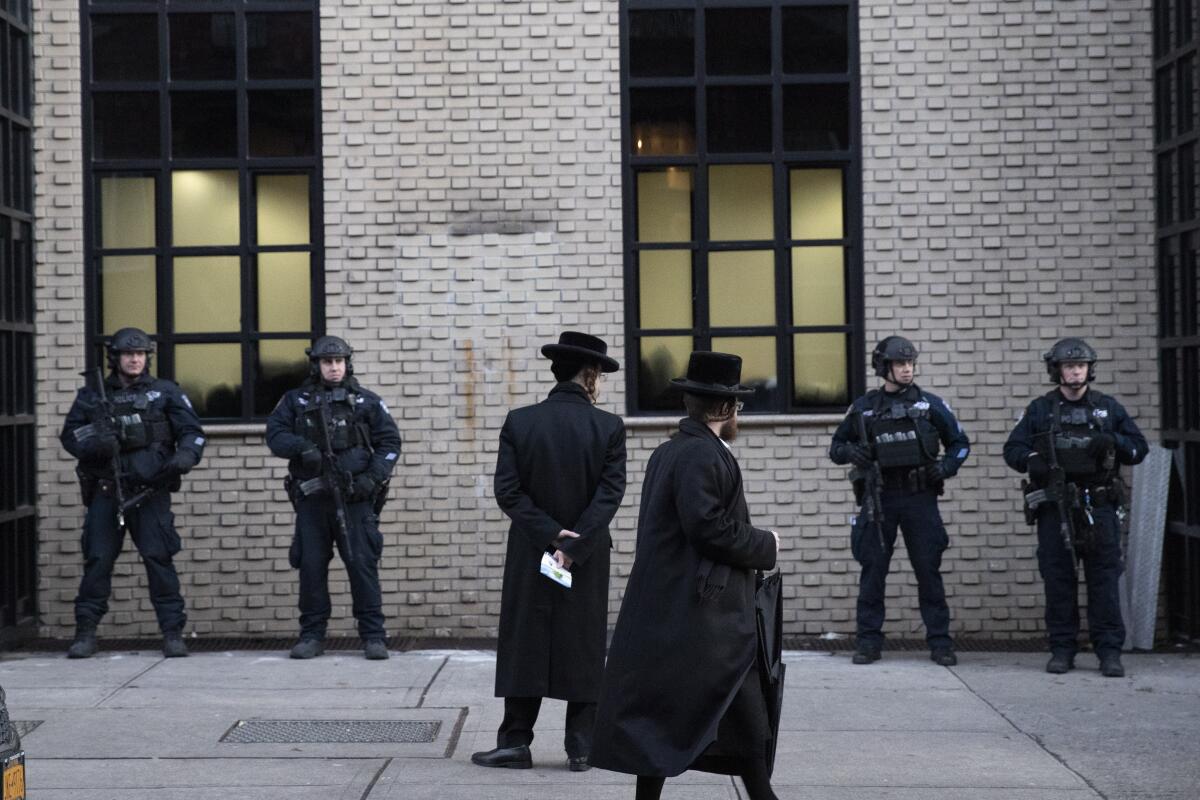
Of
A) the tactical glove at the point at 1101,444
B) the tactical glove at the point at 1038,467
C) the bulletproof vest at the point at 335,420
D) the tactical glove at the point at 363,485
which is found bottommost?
the tactical glove at the point at 363,485

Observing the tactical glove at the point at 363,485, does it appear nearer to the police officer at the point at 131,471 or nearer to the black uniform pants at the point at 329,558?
the black uniform pants at the point at 329,558

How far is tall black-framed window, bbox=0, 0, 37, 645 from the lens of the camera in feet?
34.7

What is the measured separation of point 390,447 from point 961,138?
179 inches

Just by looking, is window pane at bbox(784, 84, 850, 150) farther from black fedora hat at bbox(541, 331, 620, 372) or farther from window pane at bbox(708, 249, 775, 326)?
black fedora hat at bbox(541, 331, 620, 372)

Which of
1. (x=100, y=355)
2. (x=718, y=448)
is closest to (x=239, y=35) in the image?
(x=100, y=355)

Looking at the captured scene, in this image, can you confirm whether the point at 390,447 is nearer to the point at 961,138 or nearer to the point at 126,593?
the point at 126,593

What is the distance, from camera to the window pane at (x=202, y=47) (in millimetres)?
11219

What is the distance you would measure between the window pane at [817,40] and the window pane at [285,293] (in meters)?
3.79

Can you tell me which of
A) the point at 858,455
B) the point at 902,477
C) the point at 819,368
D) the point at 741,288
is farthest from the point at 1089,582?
the point at 741,288

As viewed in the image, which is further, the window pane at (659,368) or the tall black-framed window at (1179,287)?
the window pane at (659,368)

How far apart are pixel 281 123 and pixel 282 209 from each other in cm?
61

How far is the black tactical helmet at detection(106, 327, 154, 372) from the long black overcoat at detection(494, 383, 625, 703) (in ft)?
12.5

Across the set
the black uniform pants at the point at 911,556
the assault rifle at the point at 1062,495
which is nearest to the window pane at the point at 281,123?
the black uniform pants at the point at 911,556

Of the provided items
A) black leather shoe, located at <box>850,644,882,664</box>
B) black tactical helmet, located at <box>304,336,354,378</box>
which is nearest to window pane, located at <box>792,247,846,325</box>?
black leather shoe, located at <box>850,644,882,664</box>
